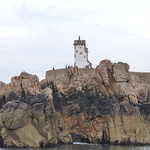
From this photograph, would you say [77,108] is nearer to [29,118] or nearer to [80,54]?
[29,118]

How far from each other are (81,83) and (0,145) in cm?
1830

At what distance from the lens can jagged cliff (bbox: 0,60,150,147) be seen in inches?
3054

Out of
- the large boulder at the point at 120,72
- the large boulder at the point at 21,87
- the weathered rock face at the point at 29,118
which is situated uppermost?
the large boulder at the point at 120,72

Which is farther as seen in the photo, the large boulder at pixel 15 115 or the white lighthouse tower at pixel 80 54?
the white lighthouse tower at pixel 80 54

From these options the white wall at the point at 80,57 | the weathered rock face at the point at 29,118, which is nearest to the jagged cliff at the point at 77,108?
the weathered rock face at the point at 29,118

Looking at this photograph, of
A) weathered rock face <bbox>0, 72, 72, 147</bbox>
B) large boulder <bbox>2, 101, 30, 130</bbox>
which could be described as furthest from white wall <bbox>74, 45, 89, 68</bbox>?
large boulder <bbox>2, 101, 30, 130</bbox>

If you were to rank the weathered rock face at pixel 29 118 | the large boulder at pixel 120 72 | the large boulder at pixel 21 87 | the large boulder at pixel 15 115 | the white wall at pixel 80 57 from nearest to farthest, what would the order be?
the weathered rock face at pixel 29 118, the large boulder at pixel 15 115, the large boulder at pixel 21 87, the large boulder at pixel 120 72, the white wall at pixel 80 57

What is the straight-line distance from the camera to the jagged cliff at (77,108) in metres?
77.6

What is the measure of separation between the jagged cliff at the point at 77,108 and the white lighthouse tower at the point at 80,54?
15.7 m

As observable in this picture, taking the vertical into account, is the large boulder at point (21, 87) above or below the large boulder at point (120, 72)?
below

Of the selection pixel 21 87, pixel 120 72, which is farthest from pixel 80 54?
pixel 21 87

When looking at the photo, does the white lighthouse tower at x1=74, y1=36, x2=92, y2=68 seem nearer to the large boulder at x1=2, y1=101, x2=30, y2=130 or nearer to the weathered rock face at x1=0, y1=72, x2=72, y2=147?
the weathered rock face at x1=0, y1=72, x2=72, y2=147

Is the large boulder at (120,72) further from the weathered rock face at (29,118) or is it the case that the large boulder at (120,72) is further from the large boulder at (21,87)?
the large boulder at (21,87)

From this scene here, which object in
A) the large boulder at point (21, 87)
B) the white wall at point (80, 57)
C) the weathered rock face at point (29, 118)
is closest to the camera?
the weathered rock face at point (29, 118)
